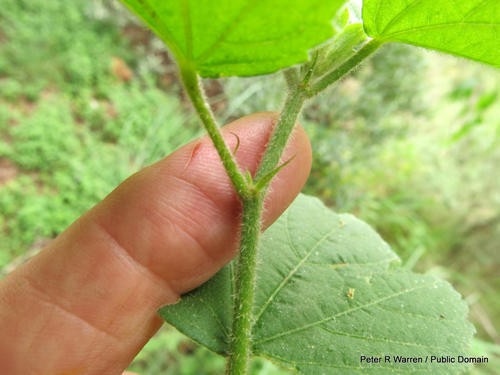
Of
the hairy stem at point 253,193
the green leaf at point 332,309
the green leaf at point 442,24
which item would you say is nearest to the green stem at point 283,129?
the hairy stem at point 253,193

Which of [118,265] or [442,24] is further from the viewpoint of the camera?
[118,265]

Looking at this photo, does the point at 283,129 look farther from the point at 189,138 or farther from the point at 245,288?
the point at 189,138

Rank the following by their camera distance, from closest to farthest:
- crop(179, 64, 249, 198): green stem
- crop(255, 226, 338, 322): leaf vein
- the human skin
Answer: crop(179, 64, 249, 198): green stem, crop(255, 226, 338, 322): leaf vein, the human skin

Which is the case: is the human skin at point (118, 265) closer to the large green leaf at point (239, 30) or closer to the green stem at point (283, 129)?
the green stem at point (283, 129)

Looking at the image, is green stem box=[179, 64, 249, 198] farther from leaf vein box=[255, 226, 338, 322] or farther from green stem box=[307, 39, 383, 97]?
leaf vein box=[255, 226, 338, 322]

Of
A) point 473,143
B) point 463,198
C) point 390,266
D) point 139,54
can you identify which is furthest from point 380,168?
point 390,266

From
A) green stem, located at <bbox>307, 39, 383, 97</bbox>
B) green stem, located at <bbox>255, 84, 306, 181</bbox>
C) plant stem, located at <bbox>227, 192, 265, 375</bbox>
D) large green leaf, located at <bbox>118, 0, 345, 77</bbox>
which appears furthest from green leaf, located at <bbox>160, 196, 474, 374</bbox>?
large green leaf, located at <bbox>118, 0, 345, 77</bbox>

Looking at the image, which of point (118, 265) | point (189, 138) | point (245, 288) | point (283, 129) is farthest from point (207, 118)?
point (189, 138)
